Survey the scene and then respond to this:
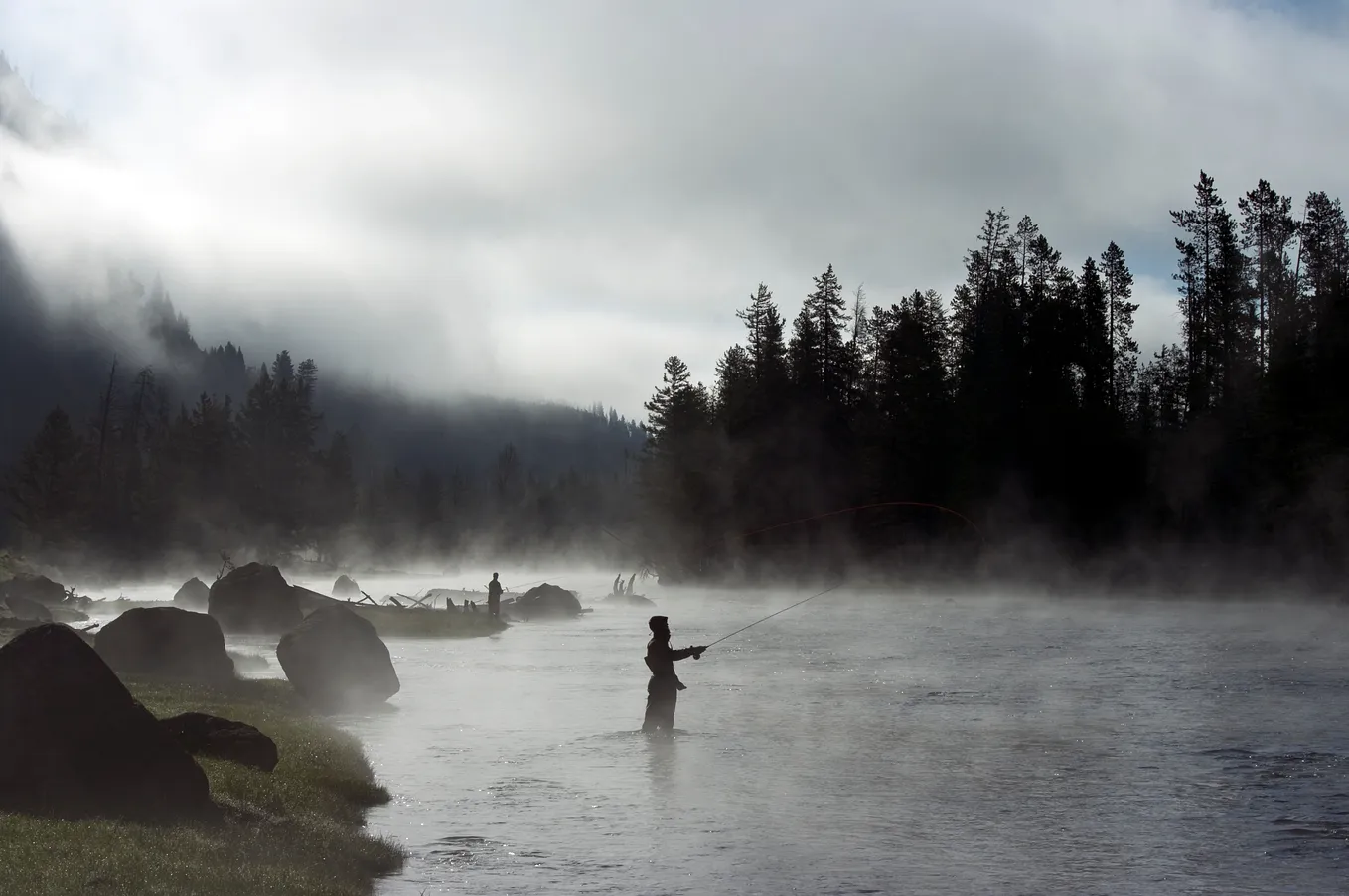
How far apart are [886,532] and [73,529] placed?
78.4m

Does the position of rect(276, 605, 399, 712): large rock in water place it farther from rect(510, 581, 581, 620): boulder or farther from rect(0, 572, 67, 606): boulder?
rect(510, 581, 581, 620): boulder

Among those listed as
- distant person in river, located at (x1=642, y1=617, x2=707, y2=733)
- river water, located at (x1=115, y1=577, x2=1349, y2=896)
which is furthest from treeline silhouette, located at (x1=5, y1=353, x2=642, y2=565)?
distant person in river, located at (x1=642, y1=617, x2=707, y2=733)

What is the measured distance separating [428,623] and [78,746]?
1666 inches

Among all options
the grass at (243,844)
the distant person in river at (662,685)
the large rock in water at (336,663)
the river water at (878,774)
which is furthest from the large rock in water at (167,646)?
the distant person in river at (662,685)

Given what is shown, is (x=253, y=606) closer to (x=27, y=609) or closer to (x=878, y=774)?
(x=27, y=609)

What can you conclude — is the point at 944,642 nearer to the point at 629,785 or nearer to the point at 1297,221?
the point at 629,785

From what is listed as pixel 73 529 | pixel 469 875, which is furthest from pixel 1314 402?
pixel 73 529

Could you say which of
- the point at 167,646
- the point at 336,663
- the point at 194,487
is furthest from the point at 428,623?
the point at 194,487

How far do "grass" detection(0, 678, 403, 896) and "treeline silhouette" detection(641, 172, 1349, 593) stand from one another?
61328 mm

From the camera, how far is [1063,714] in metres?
28.9

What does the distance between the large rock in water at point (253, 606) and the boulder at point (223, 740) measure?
3495cm

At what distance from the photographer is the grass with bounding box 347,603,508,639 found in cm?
5284

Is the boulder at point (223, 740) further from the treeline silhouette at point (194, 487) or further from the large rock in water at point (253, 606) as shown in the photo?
the treeline silhouette at point (194, 487)

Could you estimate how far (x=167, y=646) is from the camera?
31.2 meters
